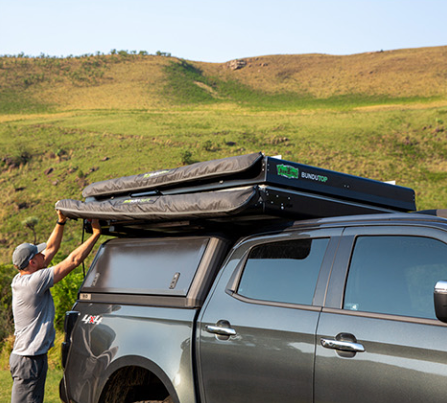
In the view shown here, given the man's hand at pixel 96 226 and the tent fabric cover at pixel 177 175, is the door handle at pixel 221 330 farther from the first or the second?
the man's hand at pixel 96 226

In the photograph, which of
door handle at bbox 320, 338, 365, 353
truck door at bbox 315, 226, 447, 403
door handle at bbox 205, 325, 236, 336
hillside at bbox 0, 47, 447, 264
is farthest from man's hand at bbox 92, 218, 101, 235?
hillside at bbox 0, 47, 447, 264

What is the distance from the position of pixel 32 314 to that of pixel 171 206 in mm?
1957

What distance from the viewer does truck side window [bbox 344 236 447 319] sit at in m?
3.17

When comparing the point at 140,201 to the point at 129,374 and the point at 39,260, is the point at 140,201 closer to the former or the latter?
the point at 129,374

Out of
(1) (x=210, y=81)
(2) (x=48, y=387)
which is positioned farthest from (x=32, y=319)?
(1) (x=210, y=81)

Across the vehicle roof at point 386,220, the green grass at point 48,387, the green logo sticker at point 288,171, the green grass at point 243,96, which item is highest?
the green logo sticker at point 288,171

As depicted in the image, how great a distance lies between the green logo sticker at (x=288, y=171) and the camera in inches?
Answer: 166

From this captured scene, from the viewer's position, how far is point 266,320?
3.70 meters

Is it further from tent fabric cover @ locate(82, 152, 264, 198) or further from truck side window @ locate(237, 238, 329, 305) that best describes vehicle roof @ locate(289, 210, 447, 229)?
tent fabric cover @ locate(82, 152, 264, 198)

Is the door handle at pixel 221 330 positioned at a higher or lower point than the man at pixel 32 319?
higher

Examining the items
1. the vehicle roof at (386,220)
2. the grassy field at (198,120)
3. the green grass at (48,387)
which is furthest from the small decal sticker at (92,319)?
the grassy field at (198,120)

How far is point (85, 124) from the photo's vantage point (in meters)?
81.7

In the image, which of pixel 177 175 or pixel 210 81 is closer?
pixel 177 175

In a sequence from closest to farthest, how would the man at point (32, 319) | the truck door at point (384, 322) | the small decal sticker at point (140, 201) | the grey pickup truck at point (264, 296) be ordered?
the truck door at point (384, 322) → the grey pickup truck at point (264, 296) → the small decal sticker at point (140, 201) → the man at point (32, 319)
